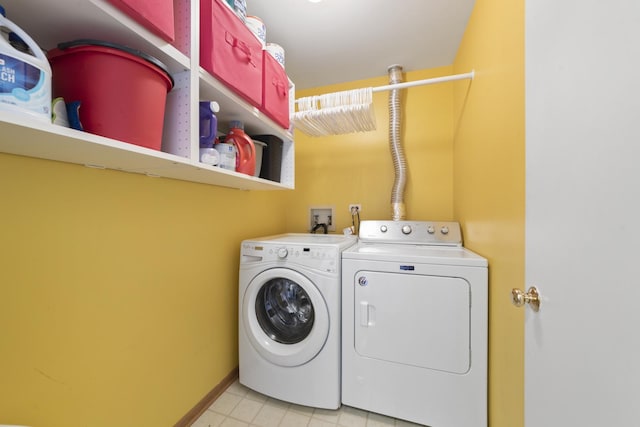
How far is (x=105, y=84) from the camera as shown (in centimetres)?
64

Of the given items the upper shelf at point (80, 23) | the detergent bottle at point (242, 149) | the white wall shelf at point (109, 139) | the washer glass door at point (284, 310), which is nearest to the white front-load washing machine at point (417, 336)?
the washer glass door at point (284, 310)

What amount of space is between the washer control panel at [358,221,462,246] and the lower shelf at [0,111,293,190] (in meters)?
1.25

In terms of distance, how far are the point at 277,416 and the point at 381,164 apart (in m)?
2.01

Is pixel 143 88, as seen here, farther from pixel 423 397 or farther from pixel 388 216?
pixel 388 216

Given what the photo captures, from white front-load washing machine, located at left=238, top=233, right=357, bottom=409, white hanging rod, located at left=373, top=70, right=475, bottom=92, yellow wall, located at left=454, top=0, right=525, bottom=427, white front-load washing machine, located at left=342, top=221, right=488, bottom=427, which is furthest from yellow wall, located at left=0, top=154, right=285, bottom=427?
yellow wall, located at left=454, top=0, right=525, bottom=427

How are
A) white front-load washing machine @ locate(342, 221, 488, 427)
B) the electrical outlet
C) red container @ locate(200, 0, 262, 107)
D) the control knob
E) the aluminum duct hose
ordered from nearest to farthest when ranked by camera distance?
1. red container @ locate(200, 0, 262, 107)
2. white front-load washing machine @ locate(342, 221, 488, 427)
3. the control knob
4. the aluminum duct hose
5. the electrical outlet

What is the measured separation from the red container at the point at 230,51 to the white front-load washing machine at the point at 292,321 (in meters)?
0.88

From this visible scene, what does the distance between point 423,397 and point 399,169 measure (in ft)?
5.17

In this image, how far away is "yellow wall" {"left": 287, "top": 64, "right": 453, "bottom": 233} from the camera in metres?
2.05

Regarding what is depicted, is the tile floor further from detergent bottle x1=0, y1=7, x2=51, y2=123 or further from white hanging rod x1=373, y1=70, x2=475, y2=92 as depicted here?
white hanging rod x1=373, y1=70, x2=475, y2=92

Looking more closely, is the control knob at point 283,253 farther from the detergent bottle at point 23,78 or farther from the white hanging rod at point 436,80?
the white hanging rod at point 436,80

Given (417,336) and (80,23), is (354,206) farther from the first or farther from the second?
(80,23)

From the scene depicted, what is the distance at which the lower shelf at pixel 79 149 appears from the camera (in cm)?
Result: 52

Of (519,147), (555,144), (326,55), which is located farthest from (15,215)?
(326,55)
